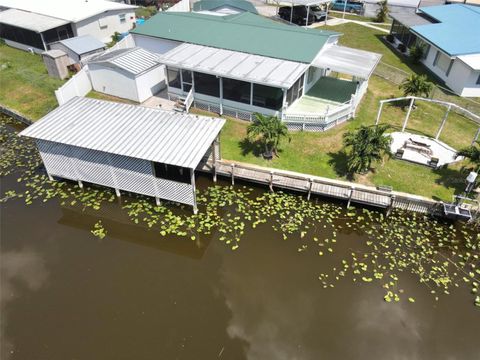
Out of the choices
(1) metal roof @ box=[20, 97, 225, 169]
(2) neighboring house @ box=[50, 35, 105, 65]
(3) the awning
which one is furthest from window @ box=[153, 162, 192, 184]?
(2) neighboring house @ box=[50, 35, 105, 65]

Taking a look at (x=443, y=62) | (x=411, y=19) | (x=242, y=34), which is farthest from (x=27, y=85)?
(x=411, y=19)

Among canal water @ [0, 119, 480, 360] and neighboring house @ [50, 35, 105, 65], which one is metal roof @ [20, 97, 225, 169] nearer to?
canal water @ [0, 119, 480, 360]

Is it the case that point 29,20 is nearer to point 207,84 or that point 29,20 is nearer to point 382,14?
point 207,84

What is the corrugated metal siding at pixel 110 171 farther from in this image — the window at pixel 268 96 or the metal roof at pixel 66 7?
the metal roof at pixel 66 7

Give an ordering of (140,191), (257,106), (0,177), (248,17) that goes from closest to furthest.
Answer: (140,191) → (0,177) → (257,106) → (248,17)

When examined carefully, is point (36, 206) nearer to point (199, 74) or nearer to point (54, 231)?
point (54, 231)

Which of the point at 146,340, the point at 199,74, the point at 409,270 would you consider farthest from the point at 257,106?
the point at 146,340
